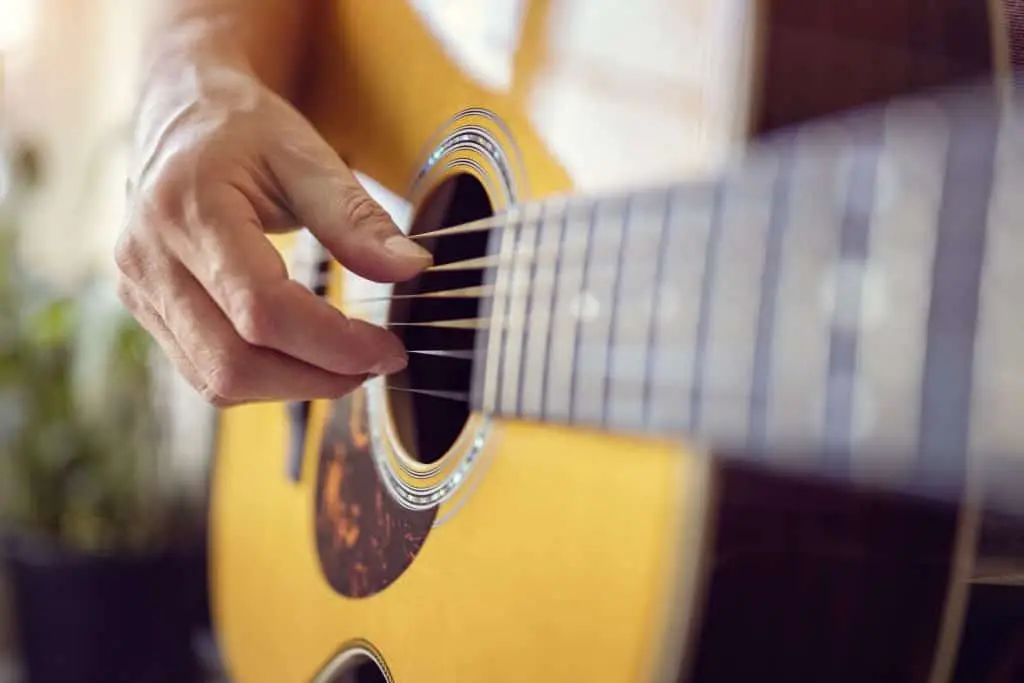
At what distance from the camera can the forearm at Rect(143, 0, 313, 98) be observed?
0.69m

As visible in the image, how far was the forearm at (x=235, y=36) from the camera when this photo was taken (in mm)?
688

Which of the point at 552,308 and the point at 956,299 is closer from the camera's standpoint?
the point at 956,299

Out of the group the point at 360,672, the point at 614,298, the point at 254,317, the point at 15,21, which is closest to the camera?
the point at 614,298

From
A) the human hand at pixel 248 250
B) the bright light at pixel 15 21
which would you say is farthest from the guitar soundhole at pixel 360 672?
the bright light at pixel 15 21

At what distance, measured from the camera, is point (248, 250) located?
508mm

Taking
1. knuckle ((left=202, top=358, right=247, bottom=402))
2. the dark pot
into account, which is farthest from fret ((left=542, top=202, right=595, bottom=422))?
the dark pot

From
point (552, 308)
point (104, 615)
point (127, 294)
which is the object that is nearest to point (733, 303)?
point (552, 308)

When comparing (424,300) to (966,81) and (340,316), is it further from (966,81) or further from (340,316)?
(966,81)

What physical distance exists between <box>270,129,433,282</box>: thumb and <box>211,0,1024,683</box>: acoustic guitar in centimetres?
3

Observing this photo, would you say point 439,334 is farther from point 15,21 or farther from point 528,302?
point 15,21

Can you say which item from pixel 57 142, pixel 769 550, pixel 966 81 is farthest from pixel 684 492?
pixel 57 142

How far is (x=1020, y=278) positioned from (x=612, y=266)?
153 mm

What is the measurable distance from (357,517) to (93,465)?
869 mm

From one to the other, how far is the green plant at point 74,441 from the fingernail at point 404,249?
885 mm
